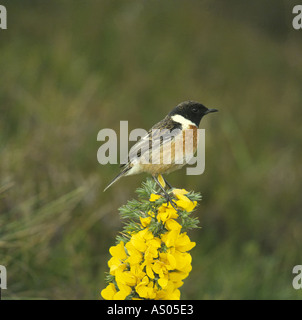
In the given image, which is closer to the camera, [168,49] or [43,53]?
[43,53]

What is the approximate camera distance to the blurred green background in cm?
308

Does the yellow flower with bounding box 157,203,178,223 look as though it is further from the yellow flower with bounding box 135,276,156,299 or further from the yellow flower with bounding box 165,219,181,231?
the yellow flower with bounding box 135,276,156,299

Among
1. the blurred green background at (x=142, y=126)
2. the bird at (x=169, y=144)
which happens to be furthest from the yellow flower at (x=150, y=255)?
the blurred green background at (x=142, y=126)

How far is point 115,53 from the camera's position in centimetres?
566

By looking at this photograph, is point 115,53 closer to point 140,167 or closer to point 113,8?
point 113,8

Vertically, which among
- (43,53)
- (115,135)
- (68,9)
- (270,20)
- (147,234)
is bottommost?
(147,234)

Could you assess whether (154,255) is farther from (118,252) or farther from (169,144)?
(169,144)

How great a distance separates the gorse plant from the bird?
0.38m

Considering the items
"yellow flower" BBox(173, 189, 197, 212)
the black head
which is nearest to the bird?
the black head

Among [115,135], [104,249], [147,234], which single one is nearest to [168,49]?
[115,135]

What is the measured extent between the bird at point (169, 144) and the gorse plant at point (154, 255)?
0.38 meters

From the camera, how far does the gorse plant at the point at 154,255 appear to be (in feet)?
4.12

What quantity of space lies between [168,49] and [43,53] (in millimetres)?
1585

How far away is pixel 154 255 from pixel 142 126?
362cm
